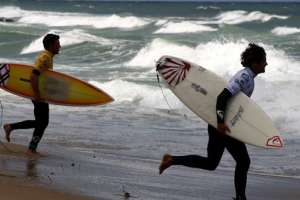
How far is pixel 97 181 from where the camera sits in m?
5.95

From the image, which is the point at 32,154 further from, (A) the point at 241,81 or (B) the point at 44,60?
(A) the point at 241,81

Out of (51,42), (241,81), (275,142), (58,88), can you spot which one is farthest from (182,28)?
(241,81)

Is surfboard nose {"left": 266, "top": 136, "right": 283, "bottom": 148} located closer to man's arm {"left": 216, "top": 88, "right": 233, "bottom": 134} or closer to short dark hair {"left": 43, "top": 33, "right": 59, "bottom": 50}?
man's arm {"left": 216, "top": 88, "right": 233, "bottom": 134}

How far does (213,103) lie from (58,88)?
7.71 feet

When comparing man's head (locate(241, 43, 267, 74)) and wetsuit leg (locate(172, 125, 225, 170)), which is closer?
man's head (locate(241, 43, 267, 74))

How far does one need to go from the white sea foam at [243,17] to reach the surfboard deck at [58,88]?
3937 cm

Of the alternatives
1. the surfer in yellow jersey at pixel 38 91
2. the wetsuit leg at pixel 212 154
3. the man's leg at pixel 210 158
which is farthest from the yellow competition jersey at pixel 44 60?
the wetsuit leg at pixel 212 154

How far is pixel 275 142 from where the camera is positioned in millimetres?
5645

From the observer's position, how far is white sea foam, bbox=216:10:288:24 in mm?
47625

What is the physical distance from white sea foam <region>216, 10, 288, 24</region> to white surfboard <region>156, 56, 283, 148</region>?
40.7m

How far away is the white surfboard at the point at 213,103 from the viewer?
559 centimetres

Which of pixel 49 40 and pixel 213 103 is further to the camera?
pixel 49 40

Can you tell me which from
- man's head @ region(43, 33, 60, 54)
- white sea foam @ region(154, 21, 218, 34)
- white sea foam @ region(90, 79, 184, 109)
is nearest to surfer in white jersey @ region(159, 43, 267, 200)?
man's head @ region(43, 33, 60, 54)

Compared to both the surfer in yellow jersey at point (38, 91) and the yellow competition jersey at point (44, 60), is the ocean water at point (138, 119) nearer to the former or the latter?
the surfer in yellow jersey at point (38, 91)
